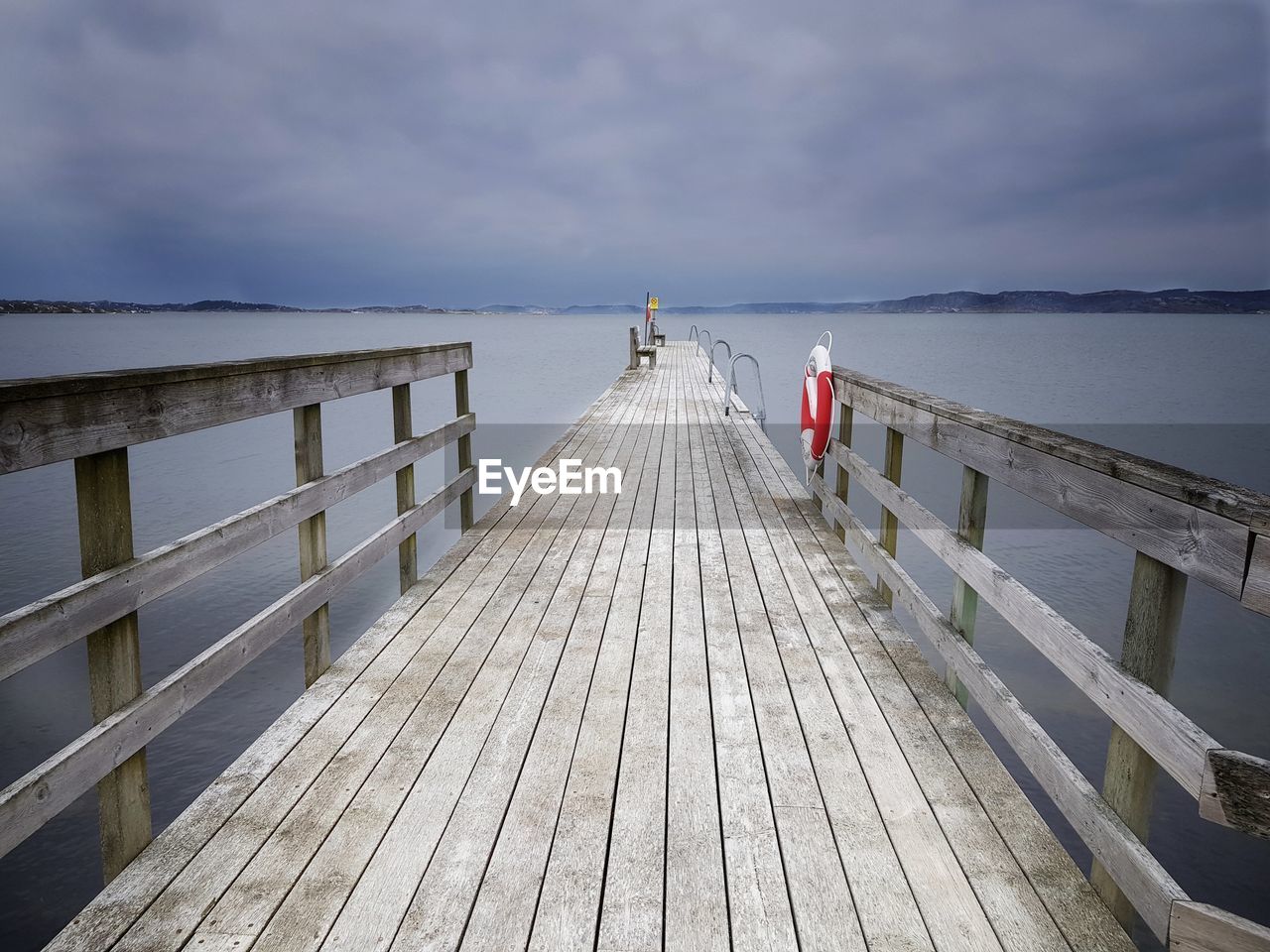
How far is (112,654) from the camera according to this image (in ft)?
5.21

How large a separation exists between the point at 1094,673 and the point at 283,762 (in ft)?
6.02

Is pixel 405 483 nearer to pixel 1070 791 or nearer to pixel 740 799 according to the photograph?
pixel 740 799

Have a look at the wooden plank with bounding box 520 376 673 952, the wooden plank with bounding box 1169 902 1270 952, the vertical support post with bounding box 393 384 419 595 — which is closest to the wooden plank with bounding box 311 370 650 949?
the wooden plank with bounding box 520 376 673 952

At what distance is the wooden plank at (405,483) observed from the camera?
3.38m

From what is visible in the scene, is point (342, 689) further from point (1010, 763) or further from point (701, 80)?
point (701, 80)

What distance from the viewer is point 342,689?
2.26m

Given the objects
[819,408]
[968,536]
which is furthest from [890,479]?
Answer: [819,408]

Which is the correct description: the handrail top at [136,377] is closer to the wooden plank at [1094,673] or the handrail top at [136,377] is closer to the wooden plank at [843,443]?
the wooden plank at [1094,673]

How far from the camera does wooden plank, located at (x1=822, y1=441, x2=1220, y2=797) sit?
112 centimetres

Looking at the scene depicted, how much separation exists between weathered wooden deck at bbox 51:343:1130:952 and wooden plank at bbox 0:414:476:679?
49cm

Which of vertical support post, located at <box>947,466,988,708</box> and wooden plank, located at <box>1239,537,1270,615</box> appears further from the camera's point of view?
vertical support post, located at <box>947,466,988,708</box>

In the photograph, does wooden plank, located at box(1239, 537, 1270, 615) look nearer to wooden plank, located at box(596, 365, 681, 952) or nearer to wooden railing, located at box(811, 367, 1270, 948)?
wooden railing, located at box(811, 367, 1270, 948)

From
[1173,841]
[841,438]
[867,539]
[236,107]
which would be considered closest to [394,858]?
[867,539]

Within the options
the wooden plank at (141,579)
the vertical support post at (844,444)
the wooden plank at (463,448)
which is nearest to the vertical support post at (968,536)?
the vertical support post at (844,444)
